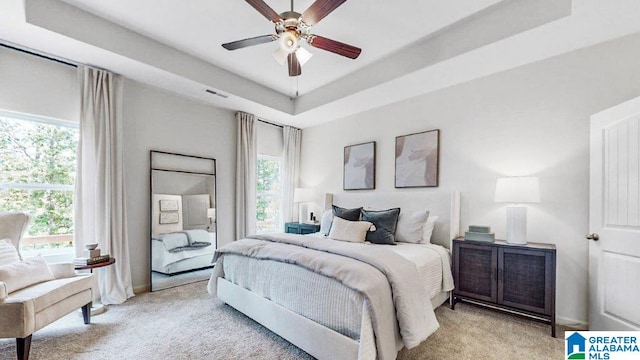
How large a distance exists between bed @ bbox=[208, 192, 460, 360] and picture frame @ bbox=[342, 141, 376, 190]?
5.43 feet

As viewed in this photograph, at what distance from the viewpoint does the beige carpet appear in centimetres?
210

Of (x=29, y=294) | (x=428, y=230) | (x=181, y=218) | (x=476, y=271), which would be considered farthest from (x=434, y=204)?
(x=29, y=294)

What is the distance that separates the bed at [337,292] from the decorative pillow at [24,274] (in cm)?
148

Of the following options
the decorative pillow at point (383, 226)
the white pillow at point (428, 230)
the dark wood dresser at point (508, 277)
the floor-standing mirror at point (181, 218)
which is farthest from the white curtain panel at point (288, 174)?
the dark wood dresser at point (508, 277)

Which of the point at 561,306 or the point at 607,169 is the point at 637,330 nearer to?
the point at 561,306

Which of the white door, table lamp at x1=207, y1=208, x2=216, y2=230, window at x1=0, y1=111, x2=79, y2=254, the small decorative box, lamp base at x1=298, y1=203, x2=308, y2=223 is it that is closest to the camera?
the white door

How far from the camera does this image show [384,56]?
132 inches

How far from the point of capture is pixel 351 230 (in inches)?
129

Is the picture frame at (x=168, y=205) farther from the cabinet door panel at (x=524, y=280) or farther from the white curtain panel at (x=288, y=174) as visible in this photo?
the cabinet door panel at (x=524, y=280)

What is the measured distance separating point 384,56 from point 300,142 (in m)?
2.67

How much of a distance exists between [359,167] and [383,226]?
1.46m

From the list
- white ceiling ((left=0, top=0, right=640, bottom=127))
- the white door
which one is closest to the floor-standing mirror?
white ceiling ((left=0, top=0, right=640, bottom=127))

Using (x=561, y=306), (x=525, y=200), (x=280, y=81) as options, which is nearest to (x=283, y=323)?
(x=525, y=200)

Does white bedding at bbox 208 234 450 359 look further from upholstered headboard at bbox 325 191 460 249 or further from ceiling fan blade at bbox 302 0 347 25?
ceiling fan blade at bbox 302 0 347 25
